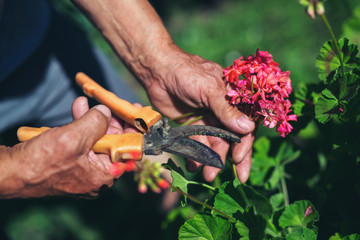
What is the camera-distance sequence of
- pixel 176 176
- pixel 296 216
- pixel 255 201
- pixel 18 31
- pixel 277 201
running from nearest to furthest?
pixel 255 201, pixel 296 216, pixel 176 176, pixel 277 201, pixel 18 31

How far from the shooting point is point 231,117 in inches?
75.4

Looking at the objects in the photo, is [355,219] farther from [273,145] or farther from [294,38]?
[294,38]

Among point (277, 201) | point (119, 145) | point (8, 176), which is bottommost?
point (277, 201)

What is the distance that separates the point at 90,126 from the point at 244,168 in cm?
91

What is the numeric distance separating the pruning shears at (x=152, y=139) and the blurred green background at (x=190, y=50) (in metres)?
0.86

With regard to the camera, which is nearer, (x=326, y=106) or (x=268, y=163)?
(x=326, y=106)

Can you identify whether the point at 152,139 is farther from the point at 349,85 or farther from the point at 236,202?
the point at 349,85

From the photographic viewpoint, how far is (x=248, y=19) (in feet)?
16.8

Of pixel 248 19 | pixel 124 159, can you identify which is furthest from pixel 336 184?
pixel 248 19

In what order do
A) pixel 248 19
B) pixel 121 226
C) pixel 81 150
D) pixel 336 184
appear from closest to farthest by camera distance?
1. pixel 81 150
2. pixel 336 184
3. pixel 121 226
4. pixel 248 19

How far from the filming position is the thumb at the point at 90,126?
170cm

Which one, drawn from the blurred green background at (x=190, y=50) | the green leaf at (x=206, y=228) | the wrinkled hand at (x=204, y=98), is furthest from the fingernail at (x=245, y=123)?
the blurred green background at (x=190, y=50)

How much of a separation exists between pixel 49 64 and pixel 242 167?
1.96 meters

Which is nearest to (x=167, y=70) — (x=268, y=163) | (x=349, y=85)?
(x=268, y=163)
